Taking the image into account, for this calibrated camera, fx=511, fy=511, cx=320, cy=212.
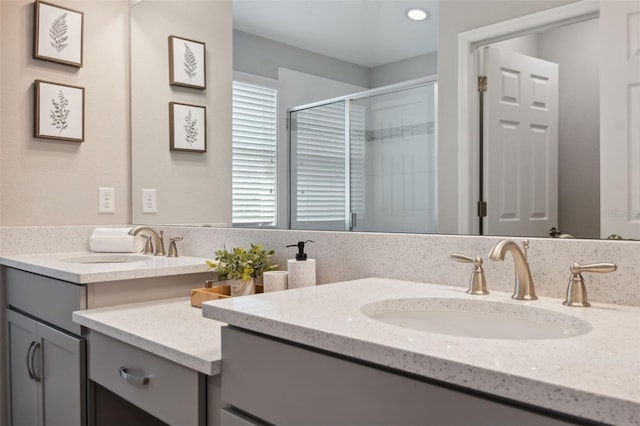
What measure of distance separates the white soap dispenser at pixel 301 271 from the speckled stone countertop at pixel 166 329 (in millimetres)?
259

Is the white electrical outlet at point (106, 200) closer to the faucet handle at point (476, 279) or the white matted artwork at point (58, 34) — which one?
the white matted artwork at point (58, 34)

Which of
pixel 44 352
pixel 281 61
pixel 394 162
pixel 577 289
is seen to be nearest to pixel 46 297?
pixel 44 352

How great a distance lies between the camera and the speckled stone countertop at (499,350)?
53cm

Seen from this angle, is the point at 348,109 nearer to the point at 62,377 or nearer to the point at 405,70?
the point at 405,70

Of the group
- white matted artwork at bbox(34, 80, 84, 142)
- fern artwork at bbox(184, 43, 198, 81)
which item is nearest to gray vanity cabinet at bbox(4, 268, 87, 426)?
white matted artwork at bbox(34, 80, 84, 142)

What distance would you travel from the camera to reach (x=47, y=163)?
2.13m

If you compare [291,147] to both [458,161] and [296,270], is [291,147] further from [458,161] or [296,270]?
[458,161]

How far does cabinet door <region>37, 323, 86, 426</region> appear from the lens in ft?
4.83

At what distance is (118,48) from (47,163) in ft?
2.08

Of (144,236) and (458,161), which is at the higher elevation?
(458,161)

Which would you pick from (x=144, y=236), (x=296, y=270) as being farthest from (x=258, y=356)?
(x=144, y=236)

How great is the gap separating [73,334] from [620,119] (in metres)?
1.53

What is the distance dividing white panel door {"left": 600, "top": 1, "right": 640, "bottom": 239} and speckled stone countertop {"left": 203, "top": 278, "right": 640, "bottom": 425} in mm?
184

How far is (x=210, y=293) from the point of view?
1541 mm
